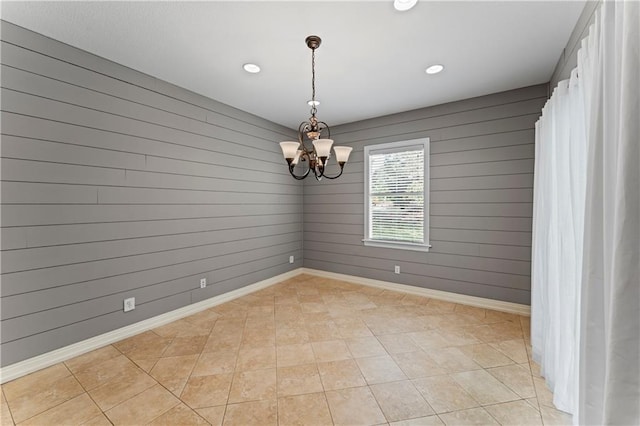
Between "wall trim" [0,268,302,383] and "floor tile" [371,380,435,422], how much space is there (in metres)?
2.41

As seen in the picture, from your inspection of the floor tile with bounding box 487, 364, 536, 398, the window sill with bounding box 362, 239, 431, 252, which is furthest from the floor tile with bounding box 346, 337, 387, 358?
the window sill with bounding box 362, 239, 431, 252

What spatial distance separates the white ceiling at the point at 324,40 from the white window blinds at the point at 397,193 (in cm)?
102

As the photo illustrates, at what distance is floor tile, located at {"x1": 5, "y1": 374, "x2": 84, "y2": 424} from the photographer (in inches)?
69.4

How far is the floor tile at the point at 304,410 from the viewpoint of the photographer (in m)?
1.67

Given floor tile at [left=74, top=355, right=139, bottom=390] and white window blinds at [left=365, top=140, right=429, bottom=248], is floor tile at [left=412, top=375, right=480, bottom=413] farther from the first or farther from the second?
floor tile at [left=74, top=355, right=139, bottom=390]

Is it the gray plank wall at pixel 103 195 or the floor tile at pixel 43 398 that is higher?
the gray plank wall at pixel 103 195

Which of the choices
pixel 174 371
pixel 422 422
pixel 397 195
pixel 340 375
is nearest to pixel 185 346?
pixel 174 371

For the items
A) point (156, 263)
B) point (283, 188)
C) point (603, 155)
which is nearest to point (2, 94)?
point (156, 263)

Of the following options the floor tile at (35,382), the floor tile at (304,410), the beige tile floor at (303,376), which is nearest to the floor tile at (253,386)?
the beige tile floor at (303,376)

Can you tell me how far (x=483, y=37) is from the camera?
7.54 feet

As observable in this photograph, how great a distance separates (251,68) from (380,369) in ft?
10.2

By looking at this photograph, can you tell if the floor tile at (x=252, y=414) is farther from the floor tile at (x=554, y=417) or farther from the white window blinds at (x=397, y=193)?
the white window blinds at (x=397, y=193)

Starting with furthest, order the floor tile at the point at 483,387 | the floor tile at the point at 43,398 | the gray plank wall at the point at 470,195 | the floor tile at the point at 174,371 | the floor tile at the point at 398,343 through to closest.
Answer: the gray plank wall at the point at 470,195 → the floor tile at the point at 398,343 → the floor tile at the point at 174,371 → the floor tile at the point at 483,387 → the floor tile at the point at 43,398

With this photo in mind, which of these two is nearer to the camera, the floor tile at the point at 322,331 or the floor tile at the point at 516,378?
the floor tile at the point at 516,378
